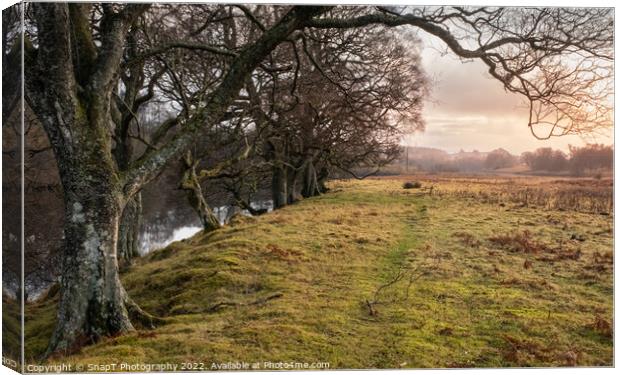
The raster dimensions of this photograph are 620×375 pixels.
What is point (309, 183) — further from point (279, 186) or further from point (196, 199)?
point (196, 199)

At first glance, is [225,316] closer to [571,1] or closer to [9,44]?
[9,44]

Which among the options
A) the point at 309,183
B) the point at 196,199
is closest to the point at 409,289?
the point at 196,199

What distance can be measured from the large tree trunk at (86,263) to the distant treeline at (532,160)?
4042 millimetres

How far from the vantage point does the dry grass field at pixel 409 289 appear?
506cm

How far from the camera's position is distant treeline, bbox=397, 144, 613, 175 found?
19.6ft

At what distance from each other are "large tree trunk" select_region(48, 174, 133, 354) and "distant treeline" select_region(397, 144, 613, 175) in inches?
159

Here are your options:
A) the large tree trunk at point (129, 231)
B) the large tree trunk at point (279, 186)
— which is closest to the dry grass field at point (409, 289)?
the large tree trunk at point (129, 231)

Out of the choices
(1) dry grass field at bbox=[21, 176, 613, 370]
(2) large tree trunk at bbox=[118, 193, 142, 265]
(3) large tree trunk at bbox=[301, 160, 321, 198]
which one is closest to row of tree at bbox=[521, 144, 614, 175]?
(1) dry grass field at bbox=[21, 176, 613, 370]

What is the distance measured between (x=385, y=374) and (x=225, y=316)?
1.88m

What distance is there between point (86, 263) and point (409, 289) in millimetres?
3622

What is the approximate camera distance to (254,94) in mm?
9625

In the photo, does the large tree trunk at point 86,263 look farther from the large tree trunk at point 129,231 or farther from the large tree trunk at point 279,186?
the large tree trunk at point 279,186

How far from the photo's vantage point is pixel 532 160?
6090 mm

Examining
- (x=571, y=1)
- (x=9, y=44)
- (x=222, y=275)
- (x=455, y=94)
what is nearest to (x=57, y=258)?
(x=222, y=275)
